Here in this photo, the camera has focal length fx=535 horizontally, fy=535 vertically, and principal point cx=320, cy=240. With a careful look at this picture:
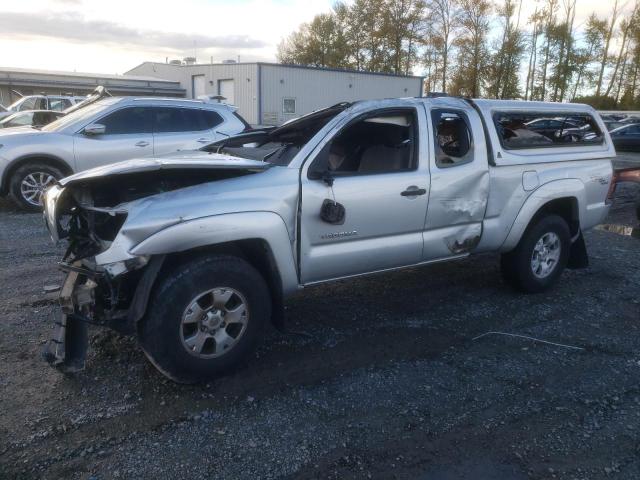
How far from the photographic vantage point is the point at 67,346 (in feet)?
11.6

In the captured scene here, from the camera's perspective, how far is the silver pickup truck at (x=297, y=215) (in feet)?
10.9

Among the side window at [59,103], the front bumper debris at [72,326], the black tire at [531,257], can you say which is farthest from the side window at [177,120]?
the side window at [59,103]

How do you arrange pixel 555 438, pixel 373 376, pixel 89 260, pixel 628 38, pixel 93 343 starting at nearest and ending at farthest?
pixel 555 438 < pixel 89 260 < pixel 373 376 < pixel 93 343 < pixel 628 38

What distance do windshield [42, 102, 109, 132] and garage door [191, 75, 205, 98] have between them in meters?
23.9

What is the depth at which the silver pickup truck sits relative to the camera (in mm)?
3314

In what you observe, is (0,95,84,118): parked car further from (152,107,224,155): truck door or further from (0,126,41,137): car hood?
(152,107,224,155): truck door

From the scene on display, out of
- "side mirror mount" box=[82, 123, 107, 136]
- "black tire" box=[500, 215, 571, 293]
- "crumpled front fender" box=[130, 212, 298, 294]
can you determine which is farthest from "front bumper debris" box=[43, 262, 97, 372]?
"side mirror mount" box=[82, 123, 107, 136]

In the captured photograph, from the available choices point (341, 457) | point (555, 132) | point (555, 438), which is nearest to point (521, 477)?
point (555, 438)

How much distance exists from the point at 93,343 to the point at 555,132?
4.84 metres

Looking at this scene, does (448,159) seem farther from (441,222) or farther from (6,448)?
(6,448)

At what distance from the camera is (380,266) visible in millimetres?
4297

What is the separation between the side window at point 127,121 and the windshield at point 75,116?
0.80 ft

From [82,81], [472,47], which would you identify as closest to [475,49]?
[472,47]

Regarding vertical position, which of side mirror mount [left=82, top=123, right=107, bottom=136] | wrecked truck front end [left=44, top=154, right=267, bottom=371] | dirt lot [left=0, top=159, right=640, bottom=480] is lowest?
dirt lot [left=0, top=159, right=640, bottom=480]
